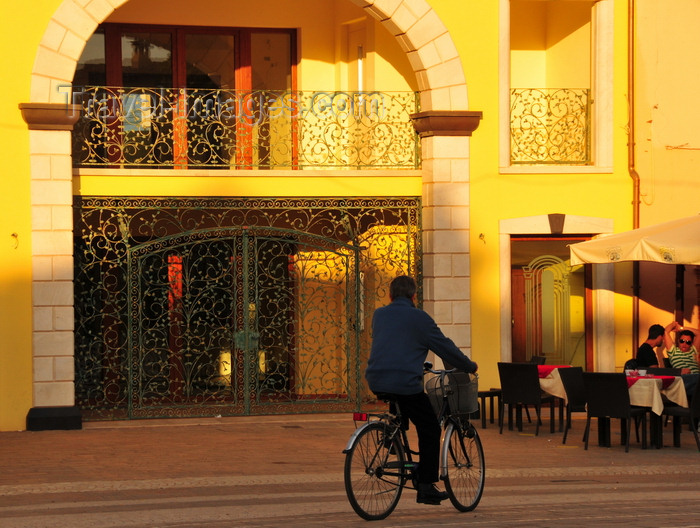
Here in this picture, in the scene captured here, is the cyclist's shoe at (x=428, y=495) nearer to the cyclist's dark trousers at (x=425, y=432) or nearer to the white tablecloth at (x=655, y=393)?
the cyclist's dark trousers at (x=425, y=432)

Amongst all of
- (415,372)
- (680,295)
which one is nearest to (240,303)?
(680,295)

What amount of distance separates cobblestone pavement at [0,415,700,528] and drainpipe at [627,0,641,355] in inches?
79.6

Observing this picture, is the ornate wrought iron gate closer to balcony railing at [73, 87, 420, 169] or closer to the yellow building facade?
the yellow building facade

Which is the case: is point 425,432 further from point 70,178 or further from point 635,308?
point 635,308

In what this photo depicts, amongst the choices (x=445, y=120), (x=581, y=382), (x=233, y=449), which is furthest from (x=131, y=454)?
(x=445, y=120)

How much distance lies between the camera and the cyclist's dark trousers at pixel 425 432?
9141mm

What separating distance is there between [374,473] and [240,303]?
344 inches

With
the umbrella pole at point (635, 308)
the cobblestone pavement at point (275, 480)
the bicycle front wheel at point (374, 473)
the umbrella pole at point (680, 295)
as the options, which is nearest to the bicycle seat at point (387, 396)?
the bicycle front wheel at point (374, 473)

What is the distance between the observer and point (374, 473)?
9.00 metres

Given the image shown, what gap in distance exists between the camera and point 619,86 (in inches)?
695

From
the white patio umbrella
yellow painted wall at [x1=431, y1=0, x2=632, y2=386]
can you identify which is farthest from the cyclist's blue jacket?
yellow painted wall at [x1=431, y1=0, x2=632, y2=386]

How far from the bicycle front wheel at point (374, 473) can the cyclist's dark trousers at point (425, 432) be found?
147mm

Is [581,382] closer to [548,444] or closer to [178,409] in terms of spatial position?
[548,444]

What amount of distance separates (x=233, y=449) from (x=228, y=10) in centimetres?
795
